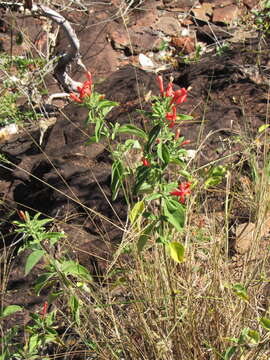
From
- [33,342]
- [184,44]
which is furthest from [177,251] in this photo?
[184,44]

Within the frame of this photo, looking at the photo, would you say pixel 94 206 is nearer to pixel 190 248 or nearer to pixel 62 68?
pixel 190 248

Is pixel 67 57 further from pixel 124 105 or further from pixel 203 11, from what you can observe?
pixel 203 11

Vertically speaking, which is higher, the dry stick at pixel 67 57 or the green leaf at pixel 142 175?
the green leaf at pixel 142 175

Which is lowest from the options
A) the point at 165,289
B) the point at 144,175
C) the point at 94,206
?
the point at 94,206

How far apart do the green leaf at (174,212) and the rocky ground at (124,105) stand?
0.47 meters

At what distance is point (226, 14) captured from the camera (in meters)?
4.74

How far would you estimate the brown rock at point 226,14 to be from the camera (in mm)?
4687

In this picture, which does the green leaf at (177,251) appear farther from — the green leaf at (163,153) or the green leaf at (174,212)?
the green leaf at (163,153)

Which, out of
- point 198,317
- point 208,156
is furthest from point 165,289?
point 208,156

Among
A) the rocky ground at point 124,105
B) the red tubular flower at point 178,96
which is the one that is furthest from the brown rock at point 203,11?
the red tubular flower at point 178,96

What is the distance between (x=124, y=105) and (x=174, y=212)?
1902mm

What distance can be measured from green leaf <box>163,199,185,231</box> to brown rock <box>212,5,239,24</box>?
144 inches

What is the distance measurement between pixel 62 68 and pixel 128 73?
0.86 meters

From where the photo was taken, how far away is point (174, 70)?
159 inches
